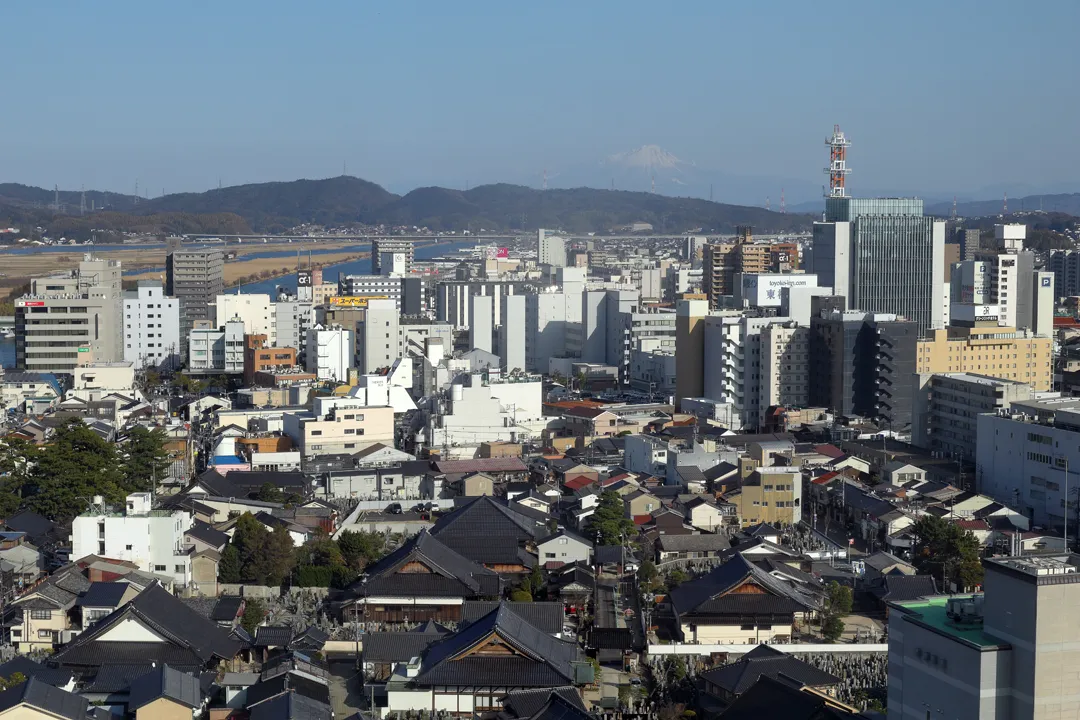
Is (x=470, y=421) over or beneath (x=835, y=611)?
over

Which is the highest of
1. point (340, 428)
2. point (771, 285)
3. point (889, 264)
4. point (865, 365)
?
point (889, 264)

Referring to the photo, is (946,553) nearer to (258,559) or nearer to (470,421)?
(258,559)

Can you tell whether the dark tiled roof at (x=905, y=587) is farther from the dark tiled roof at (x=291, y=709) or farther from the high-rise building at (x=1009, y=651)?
the dark tiled roof at (x=291, y=709)

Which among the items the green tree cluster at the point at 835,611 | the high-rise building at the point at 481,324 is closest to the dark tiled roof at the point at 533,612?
the green tree cluster at the point at 835,611

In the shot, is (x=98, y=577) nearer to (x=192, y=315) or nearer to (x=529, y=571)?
(x=529, y=571)

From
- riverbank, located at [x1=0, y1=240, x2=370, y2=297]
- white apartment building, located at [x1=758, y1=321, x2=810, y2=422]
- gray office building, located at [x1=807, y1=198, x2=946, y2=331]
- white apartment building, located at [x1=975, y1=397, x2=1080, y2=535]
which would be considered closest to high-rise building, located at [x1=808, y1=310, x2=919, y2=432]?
white apartment building, located at [x1=758, y1=321, x2=810, y2=422]

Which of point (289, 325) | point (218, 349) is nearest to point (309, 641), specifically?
point (218, 349)

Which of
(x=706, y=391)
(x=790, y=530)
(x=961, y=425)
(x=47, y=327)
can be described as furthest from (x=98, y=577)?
(x=47, y=327)
